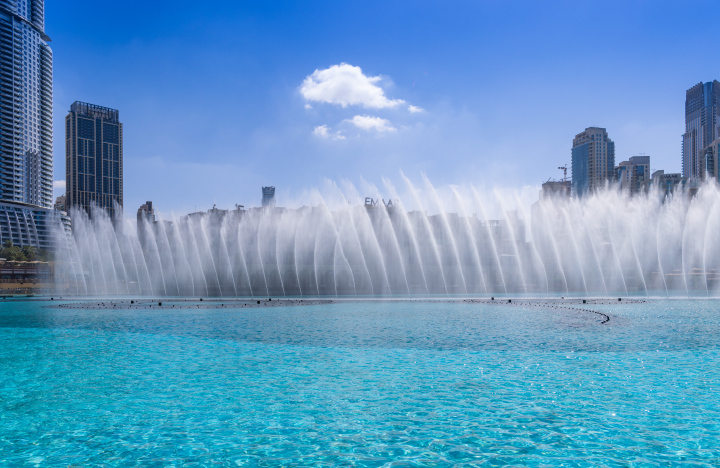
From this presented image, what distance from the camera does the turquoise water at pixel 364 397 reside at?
389 inches

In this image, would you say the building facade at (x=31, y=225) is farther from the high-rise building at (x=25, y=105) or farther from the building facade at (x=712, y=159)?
the building facade at (x=712, y=159)

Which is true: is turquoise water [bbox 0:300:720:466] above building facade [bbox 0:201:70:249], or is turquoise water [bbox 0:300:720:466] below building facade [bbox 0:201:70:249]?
below

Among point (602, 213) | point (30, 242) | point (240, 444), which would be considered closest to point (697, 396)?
point (240, 444)

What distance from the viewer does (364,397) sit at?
13602 mm

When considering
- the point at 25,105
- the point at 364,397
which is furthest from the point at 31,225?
the point at 364,397

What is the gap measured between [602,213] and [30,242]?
165 meters

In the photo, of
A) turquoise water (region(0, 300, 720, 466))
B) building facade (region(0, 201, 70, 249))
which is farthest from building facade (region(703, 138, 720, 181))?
building facade (region(0, 201, 70, 249))

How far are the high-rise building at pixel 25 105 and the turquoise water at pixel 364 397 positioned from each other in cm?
18408

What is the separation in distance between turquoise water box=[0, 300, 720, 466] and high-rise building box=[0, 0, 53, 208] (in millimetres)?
184081

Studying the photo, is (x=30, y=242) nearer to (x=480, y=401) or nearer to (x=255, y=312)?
(x=255, y=312)

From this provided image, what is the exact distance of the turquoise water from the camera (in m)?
9.88

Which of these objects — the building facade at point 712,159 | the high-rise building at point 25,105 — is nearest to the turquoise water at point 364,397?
the high-rise building at point 25,105

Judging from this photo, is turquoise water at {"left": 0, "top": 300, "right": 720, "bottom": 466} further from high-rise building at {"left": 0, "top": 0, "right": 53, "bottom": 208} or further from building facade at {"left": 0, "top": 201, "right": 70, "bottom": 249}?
high-rise building at {"left": 0, "top": 0, "right": 53, "bottom": 208}

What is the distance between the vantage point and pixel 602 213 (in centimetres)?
5581
